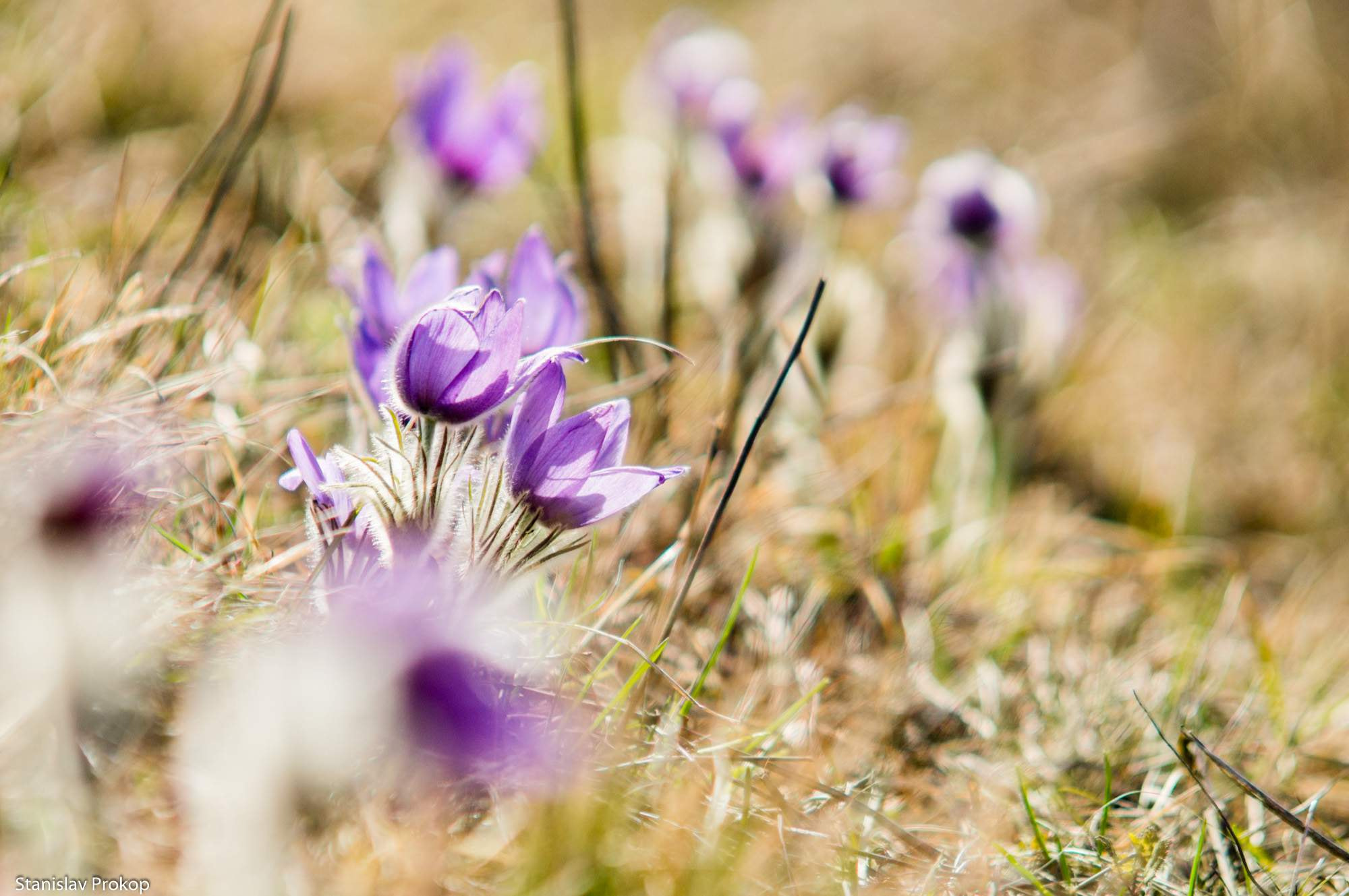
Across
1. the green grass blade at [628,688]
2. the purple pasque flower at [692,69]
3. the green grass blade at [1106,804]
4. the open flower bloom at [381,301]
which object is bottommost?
the green grass blade at [1106,804]

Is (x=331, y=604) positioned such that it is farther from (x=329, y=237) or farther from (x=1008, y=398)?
(x=1008, y=398)

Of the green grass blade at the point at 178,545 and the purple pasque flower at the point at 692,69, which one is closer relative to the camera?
the green grass blade at the point at 178,545

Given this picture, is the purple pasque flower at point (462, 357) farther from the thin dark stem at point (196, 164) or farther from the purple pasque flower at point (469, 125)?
the purple pasque flower at point (469, 125)

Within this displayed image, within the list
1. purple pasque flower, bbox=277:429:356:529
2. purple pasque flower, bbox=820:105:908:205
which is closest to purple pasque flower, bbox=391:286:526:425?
purple pasque flower, bbox=277:429:356:529

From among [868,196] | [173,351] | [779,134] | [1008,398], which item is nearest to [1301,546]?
[1008,398]

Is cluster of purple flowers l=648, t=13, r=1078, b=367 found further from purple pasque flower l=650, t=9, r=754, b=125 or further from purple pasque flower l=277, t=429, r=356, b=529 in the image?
purple pasque flower l=277, t=429, r=356, b=529

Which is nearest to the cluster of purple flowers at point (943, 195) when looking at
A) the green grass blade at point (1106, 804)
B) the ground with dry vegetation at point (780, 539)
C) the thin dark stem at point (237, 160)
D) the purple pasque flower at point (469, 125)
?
the ground with dry vegetation at point (780, 539)

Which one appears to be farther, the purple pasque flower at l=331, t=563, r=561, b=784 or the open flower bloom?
the open flower bloom
